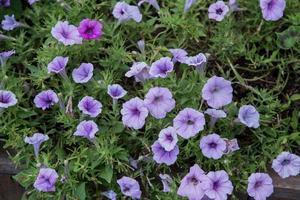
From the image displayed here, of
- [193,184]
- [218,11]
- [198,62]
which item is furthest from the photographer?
[218,11]

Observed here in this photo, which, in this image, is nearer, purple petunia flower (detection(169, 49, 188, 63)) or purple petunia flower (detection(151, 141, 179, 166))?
purple petunia flower (detection(151, 141, 179, 166))

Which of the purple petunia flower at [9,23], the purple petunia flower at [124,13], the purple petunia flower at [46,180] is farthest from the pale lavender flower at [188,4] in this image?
the purple petunia flower at [46,180]

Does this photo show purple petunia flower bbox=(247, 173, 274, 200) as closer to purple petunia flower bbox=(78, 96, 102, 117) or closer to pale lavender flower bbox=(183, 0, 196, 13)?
purple petunia flower bbox=(78, 96, 102, 117)

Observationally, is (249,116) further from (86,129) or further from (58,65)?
(58,65)

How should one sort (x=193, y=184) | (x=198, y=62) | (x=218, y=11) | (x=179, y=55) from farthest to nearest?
(x=218, y=11), (x=179, y=55), (x=198, y=62), (x=193, y=184)

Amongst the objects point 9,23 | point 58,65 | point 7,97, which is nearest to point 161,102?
point 58,65

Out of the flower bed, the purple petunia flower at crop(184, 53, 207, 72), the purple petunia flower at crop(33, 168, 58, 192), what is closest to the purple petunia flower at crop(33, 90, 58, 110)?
the flower bed

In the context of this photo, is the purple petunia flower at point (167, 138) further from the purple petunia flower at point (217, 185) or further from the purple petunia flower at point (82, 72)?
the purple petunia flower at point (82, 72)
